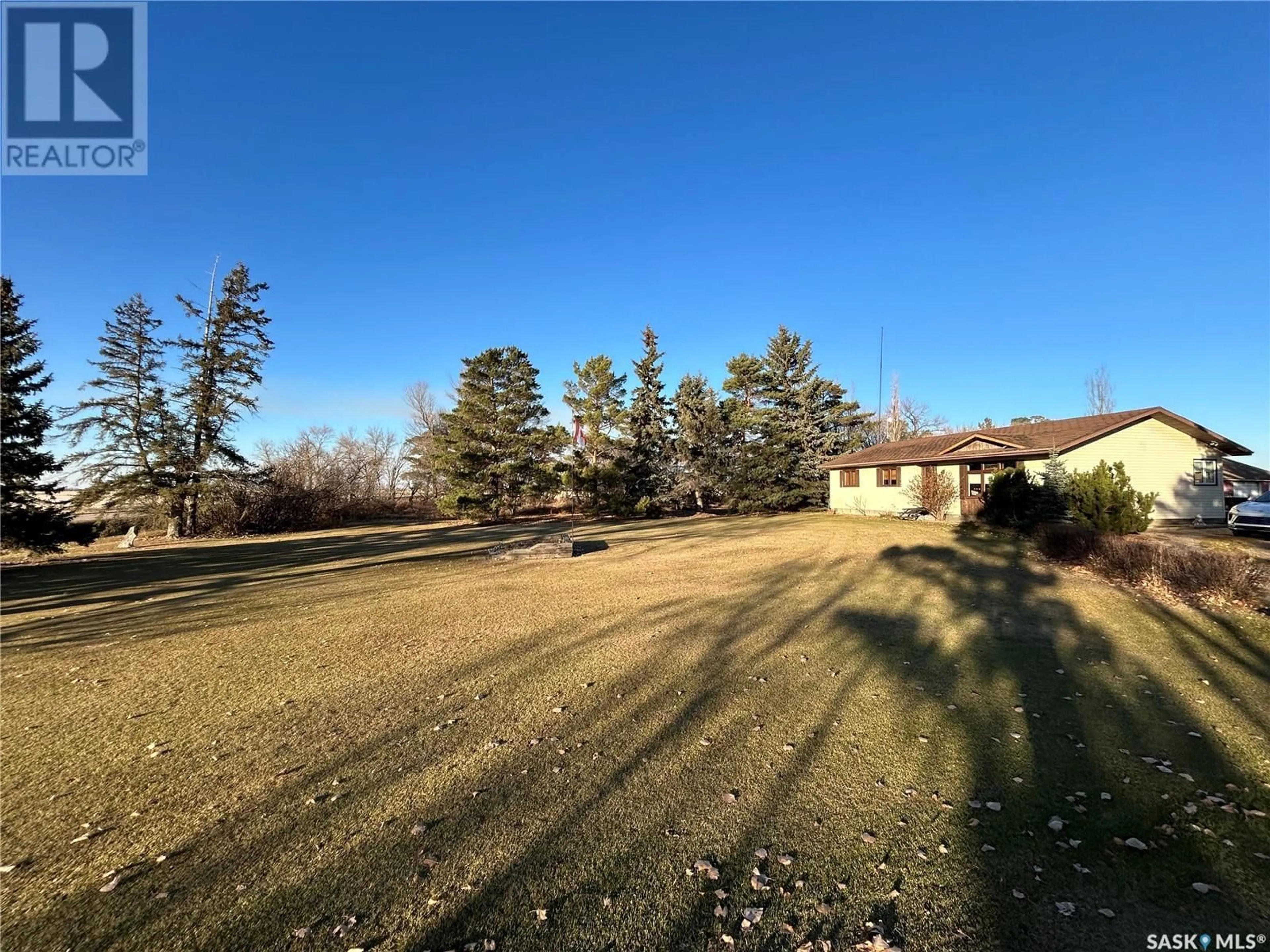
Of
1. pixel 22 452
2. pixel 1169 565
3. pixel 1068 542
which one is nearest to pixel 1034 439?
pixel 1068 542

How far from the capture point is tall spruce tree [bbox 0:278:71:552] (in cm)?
1425

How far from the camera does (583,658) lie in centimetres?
555

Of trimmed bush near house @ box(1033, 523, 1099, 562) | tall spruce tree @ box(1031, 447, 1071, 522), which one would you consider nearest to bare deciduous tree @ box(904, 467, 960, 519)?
tall spruce tree @ box(1031, 447, 1071, 522)

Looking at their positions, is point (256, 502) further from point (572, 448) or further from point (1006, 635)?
point (1006, 635)

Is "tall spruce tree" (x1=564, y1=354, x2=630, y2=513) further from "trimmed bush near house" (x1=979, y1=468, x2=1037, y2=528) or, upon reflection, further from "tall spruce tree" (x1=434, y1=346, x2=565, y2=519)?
"trimmed bush near house" (x1=979, y1=468, x2=1037, y2=528)

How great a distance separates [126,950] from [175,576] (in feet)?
44.4

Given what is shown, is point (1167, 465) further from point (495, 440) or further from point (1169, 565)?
point (495, 440)

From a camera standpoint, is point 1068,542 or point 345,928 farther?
point 1068,542

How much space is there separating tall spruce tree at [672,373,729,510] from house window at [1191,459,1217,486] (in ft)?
63.5

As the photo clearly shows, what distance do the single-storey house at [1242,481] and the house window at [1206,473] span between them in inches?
23.1

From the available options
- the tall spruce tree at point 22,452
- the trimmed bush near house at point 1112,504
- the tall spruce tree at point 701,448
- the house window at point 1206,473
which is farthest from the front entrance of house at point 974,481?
the tall spruce tree at point 22,452

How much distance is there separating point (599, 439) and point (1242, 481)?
31.5 metres

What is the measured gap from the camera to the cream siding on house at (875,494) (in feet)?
70.2

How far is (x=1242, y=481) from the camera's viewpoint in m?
23.4
